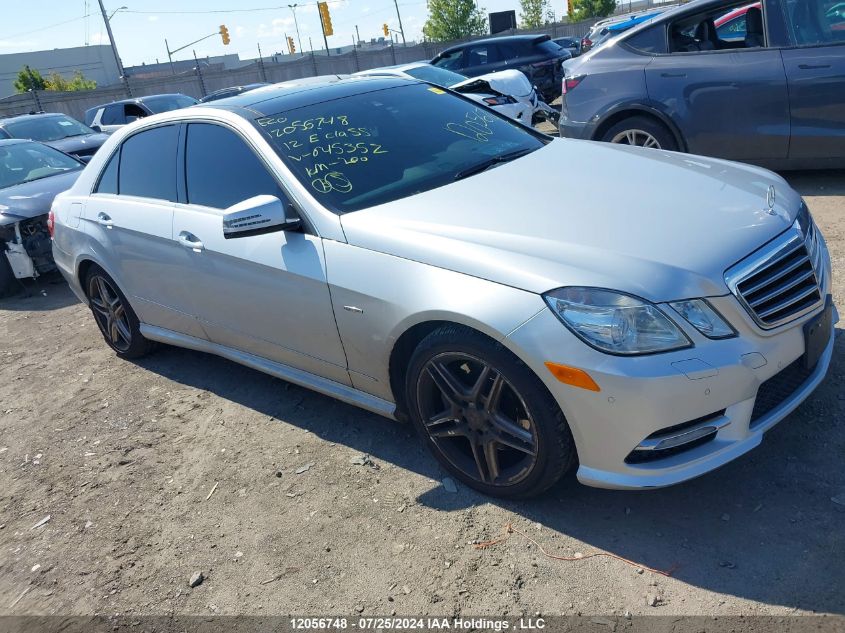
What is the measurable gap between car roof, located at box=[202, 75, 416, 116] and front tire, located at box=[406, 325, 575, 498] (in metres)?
1.78

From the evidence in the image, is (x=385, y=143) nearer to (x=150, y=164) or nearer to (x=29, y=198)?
(x=150, y=164)

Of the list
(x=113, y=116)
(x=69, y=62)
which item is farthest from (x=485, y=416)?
(x=69, y=62)

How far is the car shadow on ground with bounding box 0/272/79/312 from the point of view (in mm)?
7594

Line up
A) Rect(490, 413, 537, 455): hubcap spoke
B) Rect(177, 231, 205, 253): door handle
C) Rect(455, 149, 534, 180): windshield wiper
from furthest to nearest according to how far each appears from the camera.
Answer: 1. Rect(177, 231, 205, 253): door handle
2. Rect(455, 149, 534, 180): windshield wiper
3. Rect(490, 413, 537, 455): hubcap spoke

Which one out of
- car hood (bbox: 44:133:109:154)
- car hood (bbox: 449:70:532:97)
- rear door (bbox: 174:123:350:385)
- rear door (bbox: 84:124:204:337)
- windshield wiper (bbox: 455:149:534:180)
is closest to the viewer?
rear door (bbox: 174:123:350:385)

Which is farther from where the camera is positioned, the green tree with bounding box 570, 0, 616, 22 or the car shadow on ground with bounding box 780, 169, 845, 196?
the green tree with bounding box 570, 0, 616, 22

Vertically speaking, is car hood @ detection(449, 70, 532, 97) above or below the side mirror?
below

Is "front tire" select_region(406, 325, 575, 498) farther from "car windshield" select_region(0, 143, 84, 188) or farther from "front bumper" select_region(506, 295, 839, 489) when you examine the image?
"car windshield" select_region(0, 143, 84, 188)

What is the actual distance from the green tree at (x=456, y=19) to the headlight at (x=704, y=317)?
64.2 meters

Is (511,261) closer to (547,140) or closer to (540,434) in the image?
(540,434)

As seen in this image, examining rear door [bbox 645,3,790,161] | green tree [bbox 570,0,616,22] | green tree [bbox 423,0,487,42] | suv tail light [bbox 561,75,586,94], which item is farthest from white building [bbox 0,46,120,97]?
rear door [bbox 645,3,790,161]

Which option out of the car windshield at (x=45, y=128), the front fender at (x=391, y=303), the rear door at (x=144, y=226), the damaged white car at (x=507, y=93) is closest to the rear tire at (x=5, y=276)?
the rear door at (x=144, y=226)

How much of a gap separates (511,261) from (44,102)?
31743 mm

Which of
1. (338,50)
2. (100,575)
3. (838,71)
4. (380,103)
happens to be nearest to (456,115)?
(380,103)
